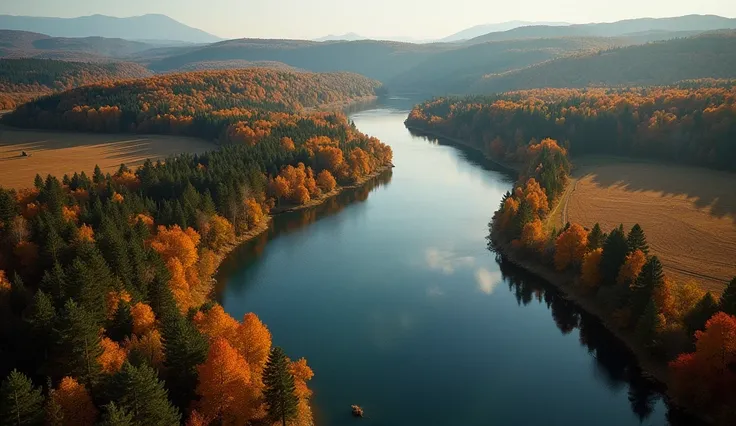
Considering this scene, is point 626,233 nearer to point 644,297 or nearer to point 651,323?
point 644,297

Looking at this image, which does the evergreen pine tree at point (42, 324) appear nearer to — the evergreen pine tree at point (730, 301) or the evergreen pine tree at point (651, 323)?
the evergreen pine tree at point (651, 323)

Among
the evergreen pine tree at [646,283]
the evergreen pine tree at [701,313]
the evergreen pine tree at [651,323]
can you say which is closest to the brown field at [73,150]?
the evergreen pine tree at [646,283]

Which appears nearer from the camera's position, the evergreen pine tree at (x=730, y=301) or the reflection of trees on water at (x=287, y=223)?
the evergreen pine tree at (x=730, y=301)

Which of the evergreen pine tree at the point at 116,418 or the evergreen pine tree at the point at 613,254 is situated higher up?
the evergreen pine tree at the point at 116,418

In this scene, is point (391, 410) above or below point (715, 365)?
below

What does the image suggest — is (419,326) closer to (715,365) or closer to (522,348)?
(522,348)

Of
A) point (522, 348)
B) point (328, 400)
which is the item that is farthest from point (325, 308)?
point (522, 348)

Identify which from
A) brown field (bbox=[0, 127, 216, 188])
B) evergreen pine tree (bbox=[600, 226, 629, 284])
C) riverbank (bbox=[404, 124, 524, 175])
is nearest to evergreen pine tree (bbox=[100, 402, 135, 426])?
evergreen pine tree (bbox=[600, 226, 629, 284])

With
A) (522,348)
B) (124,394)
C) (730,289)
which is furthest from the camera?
(522,348)
